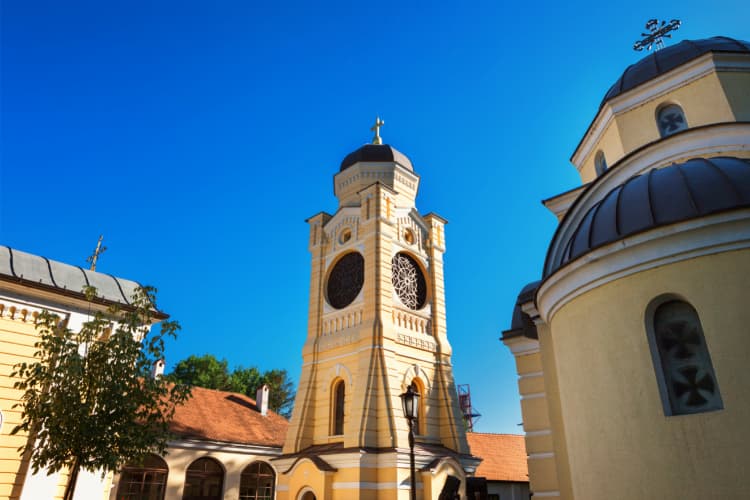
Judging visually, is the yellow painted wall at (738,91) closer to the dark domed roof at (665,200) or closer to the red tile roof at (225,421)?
the dark domed roof at (665,200)

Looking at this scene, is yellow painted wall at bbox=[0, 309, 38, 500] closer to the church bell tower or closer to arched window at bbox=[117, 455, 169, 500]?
the church bell tower

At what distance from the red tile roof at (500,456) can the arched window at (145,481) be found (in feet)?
47.2

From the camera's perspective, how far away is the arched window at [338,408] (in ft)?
63.2

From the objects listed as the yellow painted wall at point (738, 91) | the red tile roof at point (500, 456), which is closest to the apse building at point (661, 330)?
the yellow painted wall at point (738, 91)

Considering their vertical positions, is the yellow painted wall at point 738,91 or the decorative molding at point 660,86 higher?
the decorative molding at point 660,86

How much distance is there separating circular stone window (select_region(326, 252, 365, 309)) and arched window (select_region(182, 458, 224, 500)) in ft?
28.6

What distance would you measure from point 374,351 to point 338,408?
3051 mm

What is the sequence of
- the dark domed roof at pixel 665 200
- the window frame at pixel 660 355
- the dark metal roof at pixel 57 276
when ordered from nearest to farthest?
the window frame at pixel 660 355, the dark domed roof at pixel 665 200, the dark metal roof at pixel 57 276

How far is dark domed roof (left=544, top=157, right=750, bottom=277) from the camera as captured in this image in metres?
7.01

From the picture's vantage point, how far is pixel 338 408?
1973cm

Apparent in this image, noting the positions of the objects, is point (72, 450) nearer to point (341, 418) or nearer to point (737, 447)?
point (737, 447)

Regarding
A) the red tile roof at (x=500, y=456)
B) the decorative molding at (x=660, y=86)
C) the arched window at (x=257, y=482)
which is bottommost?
the arched window at (x=257, y=482)

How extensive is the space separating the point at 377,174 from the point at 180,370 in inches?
1026

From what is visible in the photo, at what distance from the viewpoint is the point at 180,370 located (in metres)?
39.6
